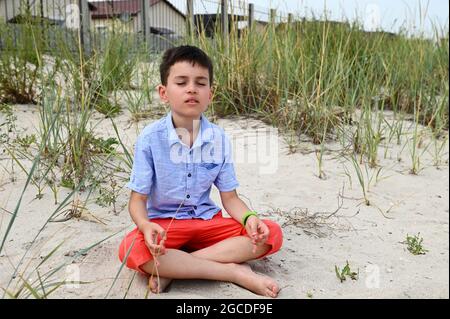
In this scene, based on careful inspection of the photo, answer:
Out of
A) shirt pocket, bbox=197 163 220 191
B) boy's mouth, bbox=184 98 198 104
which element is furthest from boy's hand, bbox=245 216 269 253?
boy's mouth, bbox=184 98 198 104

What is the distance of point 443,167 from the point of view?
2.82m

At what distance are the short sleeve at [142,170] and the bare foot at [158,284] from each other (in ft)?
0.94

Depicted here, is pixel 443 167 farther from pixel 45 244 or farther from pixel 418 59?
pixel 45 244

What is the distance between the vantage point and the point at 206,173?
163cm

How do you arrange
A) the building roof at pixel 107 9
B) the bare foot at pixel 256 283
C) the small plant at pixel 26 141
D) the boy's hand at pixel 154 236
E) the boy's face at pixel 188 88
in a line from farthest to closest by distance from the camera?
the building roof at pixel 107 9 → the small plant at pixel 26 141 → the boy's face at pixel 188 88 → the bare foot at pixel 256 283 → the boy's hand at pixel 154 236

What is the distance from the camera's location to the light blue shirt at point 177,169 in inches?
62.5

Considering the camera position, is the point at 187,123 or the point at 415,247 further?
the point at 415,247

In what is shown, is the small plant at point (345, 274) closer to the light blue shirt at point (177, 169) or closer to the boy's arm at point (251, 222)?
the boy's arm at point (251, 222)

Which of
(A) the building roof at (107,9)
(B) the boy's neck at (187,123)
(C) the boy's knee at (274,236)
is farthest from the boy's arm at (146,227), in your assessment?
(A) the building roof at (107,9)

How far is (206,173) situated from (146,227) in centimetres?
33

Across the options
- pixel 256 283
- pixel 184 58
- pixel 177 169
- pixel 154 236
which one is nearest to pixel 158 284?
pixel 154 236

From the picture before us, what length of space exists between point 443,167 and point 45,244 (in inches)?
89.0

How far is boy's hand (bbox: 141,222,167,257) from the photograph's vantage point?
1.31 meters

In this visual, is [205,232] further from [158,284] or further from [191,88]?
[191,88]
